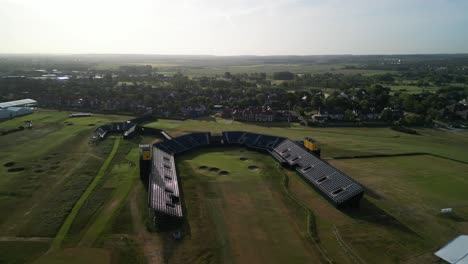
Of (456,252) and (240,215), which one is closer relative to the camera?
(456,252)

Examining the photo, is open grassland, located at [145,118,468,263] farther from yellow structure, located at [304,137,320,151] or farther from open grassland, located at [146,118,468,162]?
yellow structure, located at [304,137,320,151]

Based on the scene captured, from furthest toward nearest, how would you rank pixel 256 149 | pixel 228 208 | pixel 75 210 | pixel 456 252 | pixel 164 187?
pixel 256 149 < pixel 164 187 < pixel 228 208 < pixel 75 210 < pixel 456 252

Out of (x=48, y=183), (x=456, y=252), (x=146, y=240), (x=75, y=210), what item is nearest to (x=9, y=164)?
(x=48, y=183)

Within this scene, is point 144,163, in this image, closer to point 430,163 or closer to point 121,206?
point 121,206

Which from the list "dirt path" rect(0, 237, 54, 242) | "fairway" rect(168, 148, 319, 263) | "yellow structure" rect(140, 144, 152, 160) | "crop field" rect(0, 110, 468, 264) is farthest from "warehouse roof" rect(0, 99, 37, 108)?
"dirt path" rect(0, 237, 54, 242)

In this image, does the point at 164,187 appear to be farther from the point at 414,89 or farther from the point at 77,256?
the point at 414,89
